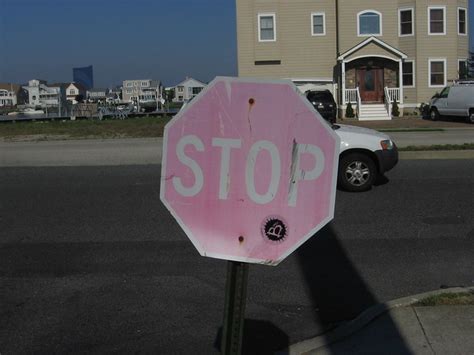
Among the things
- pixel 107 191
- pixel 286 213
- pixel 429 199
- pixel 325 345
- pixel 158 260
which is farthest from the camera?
pixel 107 191

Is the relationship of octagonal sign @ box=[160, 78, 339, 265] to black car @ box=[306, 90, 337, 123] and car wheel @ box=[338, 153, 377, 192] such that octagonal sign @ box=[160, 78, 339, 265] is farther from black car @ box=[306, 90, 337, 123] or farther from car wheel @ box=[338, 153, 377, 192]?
black car @ box=[306, 90, 337, 123]

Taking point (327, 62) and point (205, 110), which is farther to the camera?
point (327, 62)

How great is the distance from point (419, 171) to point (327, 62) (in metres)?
25.6

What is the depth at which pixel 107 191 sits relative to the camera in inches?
444

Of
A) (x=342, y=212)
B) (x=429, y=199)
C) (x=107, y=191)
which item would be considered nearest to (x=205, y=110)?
(x=342, y=212)

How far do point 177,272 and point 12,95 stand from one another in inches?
3384

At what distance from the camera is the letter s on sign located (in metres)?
2.69


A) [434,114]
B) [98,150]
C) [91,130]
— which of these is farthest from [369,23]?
[98,150]

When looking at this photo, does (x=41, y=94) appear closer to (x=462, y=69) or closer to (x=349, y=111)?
(x=349, y=111)

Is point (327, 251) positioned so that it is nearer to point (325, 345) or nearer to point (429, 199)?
point (325, 345)

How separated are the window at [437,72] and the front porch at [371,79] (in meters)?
1.95

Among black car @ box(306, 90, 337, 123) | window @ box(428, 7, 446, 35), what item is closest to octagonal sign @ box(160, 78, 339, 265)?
black car @ box(306, 90, 337, 123)

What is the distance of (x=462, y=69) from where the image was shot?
37.6 m

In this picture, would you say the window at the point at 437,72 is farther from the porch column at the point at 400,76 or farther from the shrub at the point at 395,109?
the shrub at the point at 395,109
